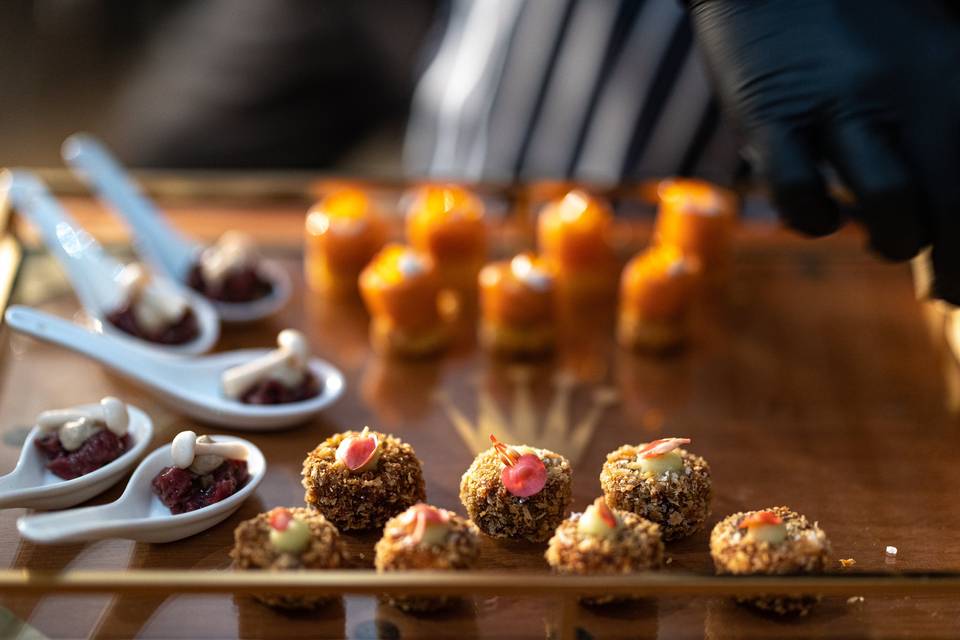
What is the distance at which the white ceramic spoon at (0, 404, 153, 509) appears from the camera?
1288 millimetres

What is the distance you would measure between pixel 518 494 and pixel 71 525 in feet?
1.72

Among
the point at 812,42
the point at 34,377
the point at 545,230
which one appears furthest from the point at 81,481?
the point at 812,42

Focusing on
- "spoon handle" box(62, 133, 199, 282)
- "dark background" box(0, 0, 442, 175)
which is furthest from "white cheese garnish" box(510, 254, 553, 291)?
"dark background" box(0, 0, 442, 175)

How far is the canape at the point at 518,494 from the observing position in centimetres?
129

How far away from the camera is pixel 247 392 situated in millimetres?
1547

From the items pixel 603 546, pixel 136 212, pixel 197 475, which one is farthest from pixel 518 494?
pixel 136 212

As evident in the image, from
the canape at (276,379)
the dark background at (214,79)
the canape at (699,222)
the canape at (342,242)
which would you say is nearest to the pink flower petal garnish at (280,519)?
the canape at (276,379)

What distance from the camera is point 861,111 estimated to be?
137 cm

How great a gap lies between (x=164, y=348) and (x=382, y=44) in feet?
7.29

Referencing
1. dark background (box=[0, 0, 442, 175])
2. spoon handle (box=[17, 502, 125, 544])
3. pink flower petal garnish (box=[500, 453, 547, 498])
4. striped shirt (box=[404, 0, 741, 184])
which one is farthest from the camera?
dark background (box=[0, 0, 442, 175])

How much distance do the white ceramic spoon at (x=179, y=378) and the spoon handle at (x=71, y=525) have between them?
291mm

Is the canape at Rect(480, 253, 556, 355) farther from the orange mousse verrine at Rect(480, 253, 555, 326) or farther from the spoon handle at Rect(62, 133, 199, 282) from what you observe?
the spoon handle at Rect(62, 133, 199, 282)

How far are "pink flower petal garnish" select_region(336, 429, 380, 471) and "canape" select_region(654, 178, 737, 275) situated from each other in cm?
87

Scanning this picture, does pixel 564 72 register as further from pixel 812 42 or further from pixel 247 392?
pixel 247 392
